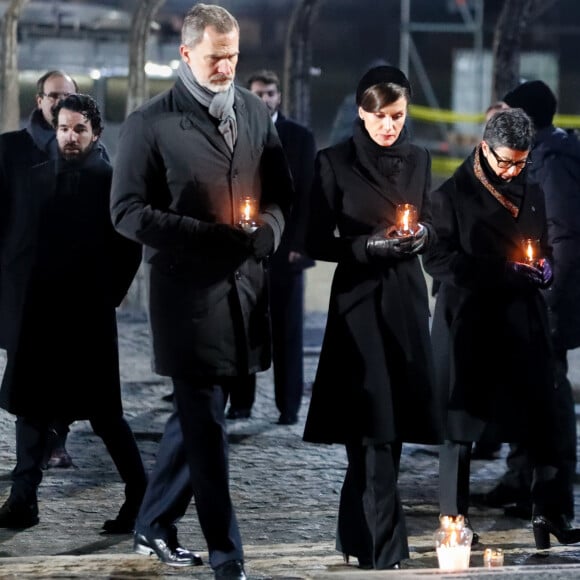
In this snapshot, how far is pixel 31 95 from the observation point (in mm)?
18562

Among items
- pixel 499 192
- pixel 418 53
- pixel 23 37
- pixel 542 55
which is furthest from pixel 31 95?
pixel 499 192

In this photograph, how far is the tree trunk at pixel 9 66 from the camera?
14.3m

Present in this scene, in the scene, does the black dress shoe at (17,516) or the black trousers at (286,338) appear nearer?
the black dress shoe at (17,516)

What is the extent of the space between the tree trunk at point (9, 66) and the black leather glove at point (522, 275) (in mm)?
8280

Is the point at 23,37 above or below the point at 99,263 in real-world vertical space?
above

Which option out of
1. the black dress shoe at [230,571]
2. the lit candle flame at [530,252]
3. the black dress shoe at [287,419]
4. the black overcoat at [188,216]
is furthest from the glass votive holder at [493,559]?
the black dress shoe at [287,419]

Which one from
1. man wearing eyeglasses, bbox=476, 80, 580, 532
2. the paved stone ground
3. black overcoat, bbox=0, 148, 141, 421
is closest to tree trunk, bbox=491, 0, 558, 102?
the paved stone ground

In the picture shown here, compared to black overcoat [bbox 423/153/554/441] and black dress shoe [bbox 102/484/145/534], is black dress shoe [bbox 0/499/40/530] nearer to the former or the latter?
black dress shoe [bbox 102/484/145/534]

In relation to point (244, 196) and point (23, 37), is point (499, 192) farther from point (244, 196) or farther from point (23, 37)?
point (23, 37)

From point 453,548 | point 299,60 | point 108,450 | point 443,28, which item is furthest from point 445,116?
point 453,548

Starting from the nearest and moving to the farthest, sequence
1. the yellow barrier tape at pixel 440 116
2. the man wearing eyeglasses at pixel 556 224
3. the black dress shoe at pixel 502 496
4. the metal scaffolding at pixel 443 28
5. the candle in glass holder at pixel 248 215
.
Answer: the candle in glass holder at pixel 248 215 → the black dress shoe at pixel 502 496 → the man wearing eyeglasses at pixel 556 224 → the metal scaffolding at pixel 443 28 → the yellow barrier tape at pixel 440 116

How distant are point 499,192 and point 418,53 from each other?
19.1 metres

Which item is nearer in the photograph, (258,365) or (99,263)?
(258,365)

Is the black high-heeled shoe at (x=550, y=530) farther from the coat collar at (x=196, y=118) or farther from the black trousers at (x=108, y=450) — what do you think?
the coat collar at (x=196, y=118)
